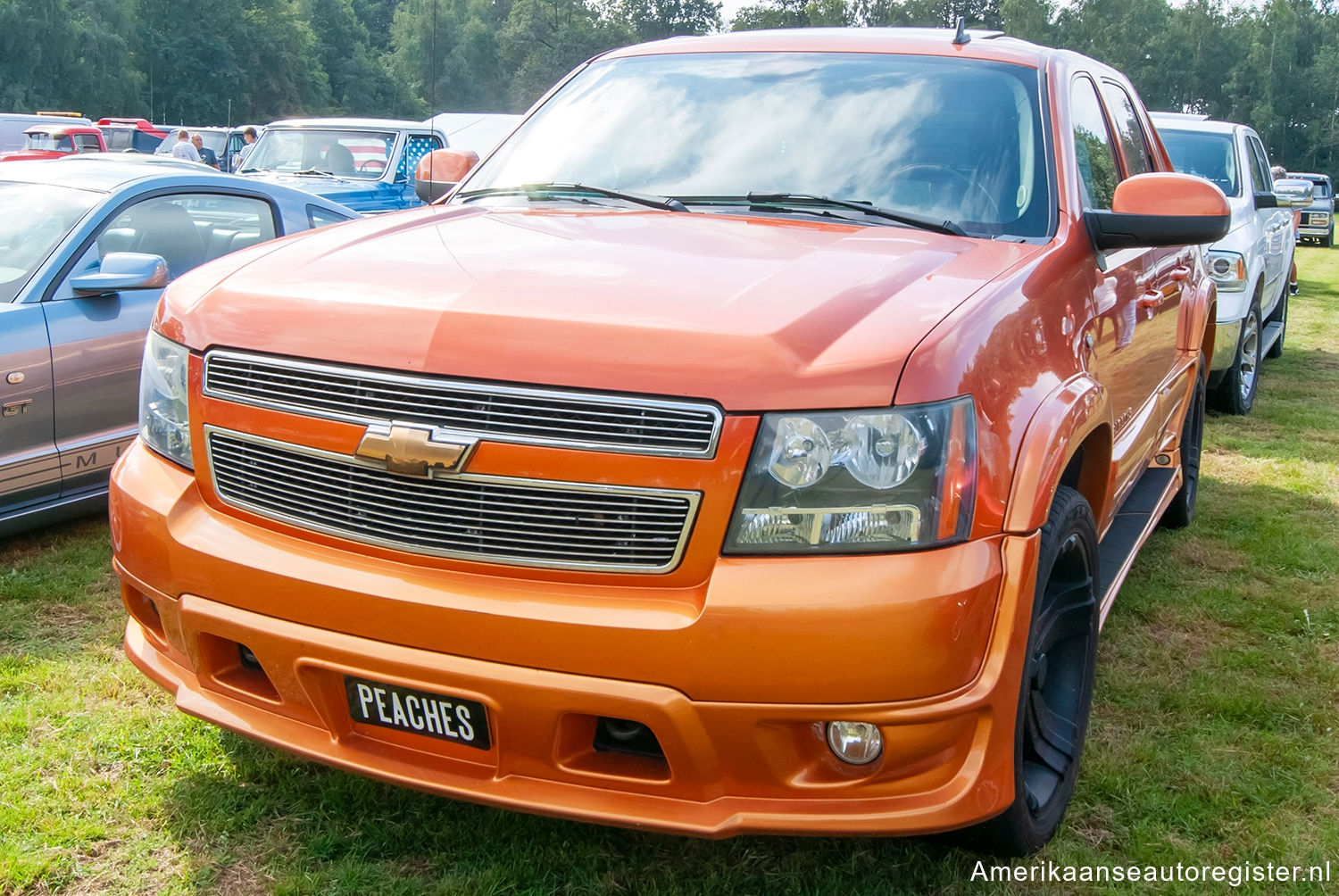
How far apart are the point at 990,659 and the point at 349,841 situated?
58.6 inches

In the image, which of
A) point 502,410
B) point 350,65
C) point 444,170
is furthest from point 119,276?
point 350,65

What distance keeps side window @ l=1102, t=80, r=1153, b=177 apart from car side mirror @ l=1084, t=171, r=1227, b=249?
1.08 meters

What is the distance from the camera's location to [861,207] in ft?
9.84

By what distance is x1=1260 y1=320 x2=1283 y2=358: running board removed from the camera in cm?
892

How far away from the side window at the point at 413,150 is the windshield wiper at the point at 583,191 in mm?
8345

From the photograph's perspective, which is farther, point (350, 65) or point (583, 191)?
point (350, 65)

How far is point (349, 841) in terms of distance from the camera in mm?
2664

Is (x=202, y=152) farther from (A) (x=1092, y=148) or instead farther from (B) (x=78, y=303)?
(A) (x=1092, y=148)

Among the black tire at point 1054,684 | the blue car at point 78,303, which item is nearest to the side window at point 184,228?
the blue car at point 78,303

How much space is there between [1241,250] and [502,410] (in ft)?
22.1

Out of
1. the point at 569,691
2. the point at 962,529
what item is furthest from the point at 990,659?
the point at 569,691

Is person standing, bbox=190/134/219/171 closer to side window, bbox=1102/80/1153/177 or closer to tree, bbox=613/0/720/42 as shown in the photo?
side window, bbox=1102/80/1153/177

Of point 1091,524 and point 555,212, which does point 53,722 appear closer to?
point 555,212

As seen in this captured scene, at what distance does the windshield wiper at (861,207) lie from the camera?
291 centimetres
